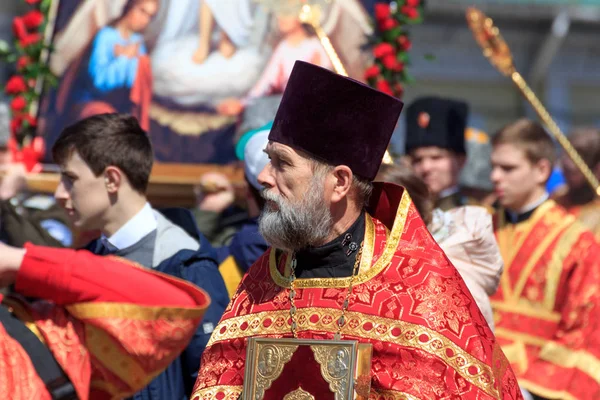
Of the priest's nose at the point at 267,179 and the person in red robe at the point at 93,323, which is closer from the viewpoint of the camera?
the person in red robe at the point at 93,323

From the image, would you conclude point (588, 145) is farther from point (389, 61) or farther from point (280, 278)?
point (280, 278)

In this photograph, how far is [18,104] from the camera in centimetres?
775

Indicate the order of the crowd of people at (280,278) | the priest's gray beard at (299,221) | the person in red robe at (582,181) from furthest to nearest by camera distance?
the person in red robe at (582,181), the priest's gray beard at (299,221), the crowd of people at (280,278)

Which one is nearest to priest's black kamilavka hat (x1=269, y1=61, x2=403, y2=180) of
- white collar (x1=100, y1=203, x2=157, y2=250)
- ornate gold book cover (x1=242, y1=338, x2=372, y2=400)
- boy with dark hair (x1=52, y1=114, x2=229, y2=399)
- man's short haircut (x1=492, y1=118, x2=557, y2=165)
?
ornate gold book cover (x1=242, y1=338, x2=372, y2=400)

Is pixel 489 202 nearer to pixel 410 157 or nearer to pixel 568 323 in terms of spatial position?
pixel 410 157

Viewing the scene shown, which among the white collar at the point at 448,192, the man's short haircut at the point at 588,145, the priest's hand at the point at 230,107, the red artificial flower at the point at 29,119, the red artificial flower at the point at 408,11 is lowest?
the red artificial flower at the point at 29,119

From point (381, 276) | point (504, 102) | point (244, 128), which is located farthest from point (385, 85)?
point (504, 102)

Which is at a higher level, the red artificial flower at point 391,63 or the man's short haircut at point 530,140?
the red artificial flower at point 391,63

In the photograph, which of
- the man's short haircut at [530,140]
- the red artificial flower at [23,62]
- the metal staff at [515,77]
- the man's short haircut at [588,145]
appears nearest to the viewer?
the man's short haircut at [530,140]

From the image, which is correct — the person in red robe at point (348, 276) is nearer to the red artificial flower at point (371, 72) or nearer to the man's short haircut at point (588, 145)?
the red artificial flower at point (371, 72)

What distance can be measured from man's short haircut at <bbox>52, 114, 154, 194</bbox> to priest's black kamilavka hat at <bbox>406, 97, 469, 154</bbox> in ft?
9.55

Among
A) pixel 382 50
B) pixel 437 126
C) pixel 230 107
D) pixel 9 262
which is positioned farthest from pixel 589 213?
pixel 9 262

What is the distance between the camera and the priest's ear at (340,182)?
4215 mm

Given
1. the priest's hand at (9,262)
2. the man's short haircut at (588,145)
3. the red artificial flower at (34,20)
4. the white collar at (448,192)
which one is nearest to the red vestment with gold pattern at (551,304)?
the white collar at (448,192)
